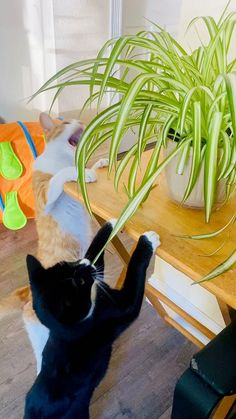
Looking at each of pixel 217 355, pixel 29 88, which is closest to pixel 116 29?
pixel 29 88

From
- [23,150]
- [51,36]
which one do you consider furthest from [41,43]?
[23,150]

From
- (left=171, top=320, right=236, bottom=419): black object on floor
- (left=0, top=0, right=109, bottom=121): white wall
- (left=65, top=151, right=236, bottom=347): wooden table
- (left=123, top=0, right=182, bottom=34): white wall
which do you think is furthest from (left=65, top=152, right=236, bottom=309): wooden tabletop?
(left=123, top=0, right=182, bottom=34): white wall

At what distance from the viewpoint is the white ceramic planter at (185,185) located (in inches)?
27.1

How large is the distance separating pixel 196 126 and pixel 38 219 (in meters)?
0.88

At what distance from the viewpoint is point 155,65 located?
0.67 metres

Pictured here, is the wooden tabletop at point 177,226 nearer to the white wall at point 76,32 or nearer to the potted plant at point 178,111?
the potted plant at point 178,111

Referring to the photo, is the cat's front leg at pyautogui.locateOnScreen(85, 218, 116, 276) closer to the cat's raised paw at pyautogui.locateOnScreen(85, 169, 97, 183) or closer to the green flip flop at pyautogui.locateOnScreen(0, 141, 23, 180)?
the cat's raised paw at pyautogui.locateOnScreen(85, 169, 97, 183)

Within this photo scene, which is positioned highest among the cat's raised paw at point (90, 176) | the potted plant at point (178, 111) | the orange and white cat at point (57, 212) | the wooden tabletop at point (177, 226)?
the potted plant at point (178, 111)

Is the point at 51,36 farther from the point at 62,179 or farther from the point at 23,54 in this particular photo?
the point at 62,179

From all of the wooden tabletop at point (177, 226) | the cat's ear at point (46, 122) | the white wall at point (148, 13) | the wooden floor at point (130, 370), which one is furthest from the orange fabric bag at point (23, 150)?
the white wall at point (148, 13)

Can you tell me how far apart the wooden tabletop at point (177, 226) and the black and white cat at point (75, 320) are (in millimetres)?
67

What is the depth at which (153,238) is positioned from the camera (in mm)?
679

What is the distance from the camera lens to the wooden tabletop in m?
0.60

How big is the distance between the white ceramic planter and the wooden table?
3cm
